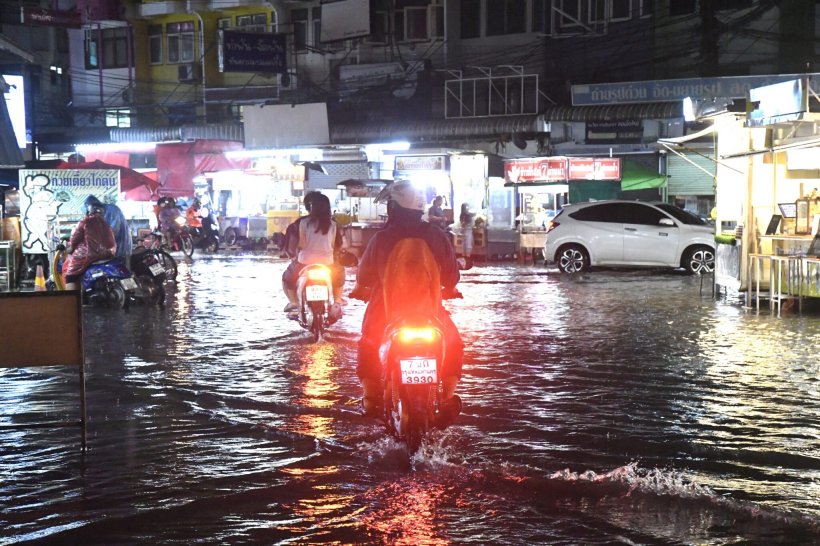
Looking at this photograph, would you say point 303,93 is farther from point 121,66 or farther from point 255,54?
point 121,66

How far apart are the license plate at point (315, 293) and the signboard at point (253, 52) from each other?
87.4ft

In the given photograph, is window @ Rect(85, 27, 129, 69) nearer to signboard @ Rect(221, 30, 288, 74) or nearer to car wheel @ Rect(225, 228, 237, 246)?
signboard @ Rect(221, 30, 288, 74)

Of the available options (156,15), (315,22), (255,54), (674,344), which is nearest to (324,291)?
(674,344)

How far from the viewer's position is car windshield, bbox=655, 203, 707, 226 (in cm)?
2336

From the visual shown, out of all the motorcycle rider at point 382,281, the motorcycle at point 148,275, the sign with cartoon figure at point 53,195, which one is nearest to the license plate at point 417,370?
the motorcycle rider at point 382,281

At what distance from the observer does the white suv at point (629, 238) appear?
23.1 m

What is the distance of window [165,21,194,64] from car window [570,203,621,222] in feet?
85.2

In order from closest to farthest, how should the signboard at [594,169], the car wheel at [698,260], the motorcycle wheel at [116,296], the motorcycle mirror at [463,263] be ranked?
1. the motorcycle mirror at [463,263]
2. the motorcycle wheel at [116,296]
3. the car wheel at [698,260]
4. the signboard at [594,169]

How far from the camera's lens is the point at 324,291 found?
39.4ft

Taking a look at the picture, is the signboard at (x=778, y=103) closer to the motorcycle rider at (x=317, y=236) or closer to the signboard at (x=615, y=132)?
the motorcycle rider at (x=317, y=236)

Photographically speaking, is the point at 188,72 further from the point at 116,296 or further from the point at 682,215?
the point at 116,296

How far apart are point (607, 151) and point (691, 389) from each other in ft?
74.5

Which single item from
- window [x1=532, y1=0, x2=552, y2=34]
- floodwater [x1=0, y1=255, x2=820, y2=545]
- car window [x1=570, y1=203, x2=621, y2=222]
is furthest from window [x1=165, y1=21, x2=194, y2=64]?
floodwater [x1=0, y1=255, x2=820, y2=545]

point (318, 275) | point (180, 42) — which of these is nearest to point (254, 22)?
point (180, 42)
